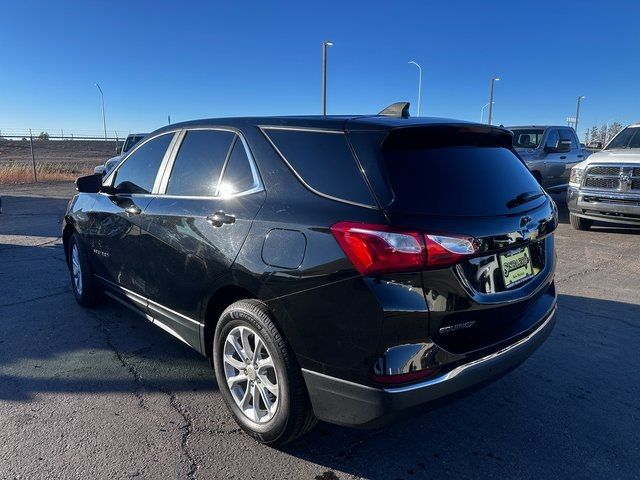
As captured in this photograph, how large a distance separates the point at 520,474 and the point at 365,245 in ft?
4.87

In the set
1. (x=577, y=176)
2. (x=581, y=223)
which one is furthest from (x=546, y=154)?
(x=577, y=176)

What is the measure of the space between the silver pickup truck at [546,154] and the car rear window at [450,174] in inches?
389

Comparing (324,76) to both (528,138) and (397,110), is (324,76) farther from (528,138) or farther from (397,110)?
(397,110)

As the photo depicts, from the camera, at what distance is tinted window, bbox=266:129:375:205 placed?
91.0 inches

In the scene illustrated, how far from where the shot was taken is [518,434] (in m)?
2.83

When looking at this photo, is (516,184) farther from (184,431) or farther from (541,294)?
(184,431)

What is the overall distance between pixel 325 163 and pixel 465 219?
0.76 meters

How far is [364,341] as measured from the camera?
84.7 inches

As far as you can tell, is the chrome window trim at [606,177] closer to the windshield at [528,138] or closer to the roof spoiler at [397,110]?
the windshield at [528,138]

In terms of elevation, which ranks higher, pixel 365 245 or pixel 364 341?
pixel 365 245

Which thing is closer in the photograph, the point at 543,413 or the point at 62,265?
the point at 543,413

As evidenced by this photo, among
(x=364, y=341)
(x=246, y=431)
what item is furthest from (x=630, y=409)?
(x=246, y=431)

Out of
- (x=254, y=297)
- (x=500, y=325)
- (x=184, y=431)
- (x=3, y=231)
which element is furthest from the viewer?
(x=3, y=231)

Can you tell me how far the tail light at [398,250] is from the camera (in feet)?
6.93
